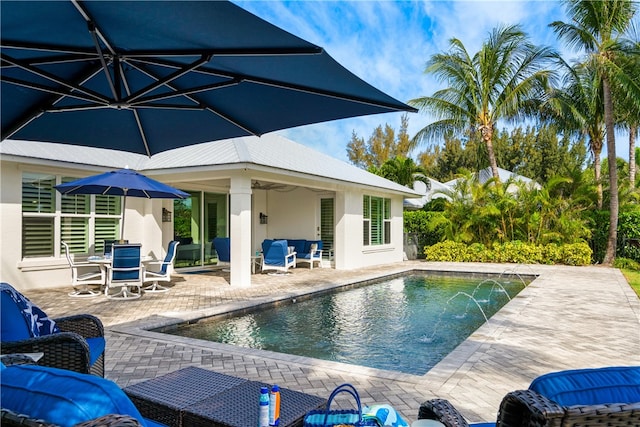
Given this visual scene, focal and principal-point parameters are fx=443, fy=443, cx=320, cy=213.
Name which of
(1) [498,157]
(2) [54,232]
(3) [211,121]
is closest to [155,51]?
(3) [211,121]

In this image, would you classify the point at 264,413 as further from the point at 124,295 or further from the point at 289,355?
the point at 124,295

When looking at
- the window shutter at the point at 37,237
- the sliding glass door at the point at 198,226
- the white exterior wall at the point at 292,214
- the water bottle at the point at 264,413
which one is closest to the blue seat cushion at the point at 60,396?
the water bottle at the point at 264,413

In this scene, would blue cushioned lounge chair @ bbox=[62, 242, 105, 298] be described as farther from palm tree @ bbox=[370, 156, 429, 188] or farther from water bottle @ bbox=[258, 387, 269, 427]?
palm tree @ bbox=[370, 156, 429, 188]

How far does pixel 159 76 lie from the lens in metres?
3.93

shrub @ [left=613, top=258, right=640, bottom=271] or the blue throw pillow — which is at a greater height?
the blue throw pillow

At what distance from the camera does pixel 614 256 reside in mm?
16578

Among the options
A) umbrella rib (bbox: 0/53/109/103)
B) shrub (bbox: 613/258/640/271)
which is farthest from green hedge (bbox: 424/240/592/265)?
umbrella rib (bbox: 0/53/109/103)

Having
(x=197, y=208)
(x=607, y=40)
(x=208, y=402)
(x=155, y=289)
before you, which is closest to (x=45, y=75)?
(x=208, y=402)

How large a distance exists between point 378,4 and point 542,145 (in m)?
30.6

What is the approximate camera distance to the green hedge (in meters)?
16.6

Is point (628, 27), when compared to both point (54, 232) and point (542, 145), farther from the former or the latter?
point (542, 145)

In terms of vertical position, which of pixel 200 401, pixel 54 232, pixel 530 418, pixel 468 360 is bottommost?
pixel 468 360

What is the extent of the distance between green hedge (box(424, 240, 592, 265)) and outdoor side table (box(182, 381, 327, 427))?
16423mm

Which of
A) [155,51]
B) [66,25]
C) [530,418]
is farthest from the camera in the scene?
[155,51]
